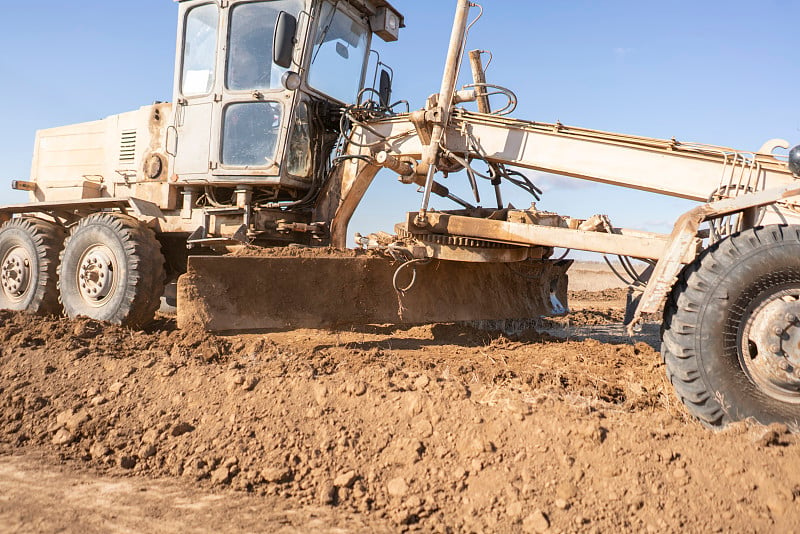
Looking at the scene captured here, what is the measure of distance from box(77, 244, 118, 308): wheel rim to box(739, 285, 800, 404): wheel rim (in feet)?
16.9

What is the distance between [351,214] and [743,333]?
3610 mm

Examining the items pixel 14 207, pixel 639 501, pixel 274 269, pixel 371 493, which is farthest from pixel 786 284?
pixel 14 207

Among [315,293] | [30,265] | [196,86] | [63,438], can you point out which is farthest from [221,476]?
[30,265]

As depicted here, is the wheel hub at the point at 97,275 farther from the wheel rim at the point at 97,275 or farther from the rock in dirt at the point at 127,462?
the rock in dirt at the point at 127,462

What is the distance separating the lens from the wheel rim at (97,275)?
18.5 ft

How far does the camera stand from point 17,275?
6.55 m

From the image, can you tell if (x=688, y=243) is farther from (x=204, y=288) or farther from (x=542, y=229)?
(x=204, y=288)

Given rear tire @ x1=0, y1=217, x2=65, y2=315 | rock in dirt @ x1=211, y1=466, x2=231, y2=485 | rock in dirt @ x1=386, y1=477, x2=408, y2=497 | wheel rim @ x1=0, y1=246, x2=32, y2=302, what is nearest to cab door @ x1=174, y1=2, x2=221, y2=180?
rear tire @ x1=0, y1=217, x2=65, y2=315

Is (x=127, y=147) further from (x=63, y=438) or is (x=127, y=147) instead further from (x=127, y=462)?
(x=127, y=462)

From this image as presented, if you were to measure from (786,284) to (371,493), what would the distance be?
2337 millimetres

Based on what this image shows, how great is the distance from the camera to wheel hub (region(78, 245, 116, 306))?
5645mm

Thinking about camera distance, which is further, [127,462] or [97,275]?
[97,275]

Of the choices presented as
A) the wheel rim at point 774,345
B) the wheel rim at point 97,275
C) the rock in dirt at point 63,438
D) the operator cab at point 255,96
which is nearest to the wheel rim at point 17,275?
the wheel rim at point 97,275

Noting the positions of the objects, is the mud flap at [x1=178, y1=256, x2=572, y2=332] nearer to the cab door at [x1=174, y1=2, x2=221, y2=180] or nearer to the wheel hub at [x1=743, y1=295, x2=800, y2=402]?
the cab door at [x1=174, y1=2, x2=221, y2=180]
